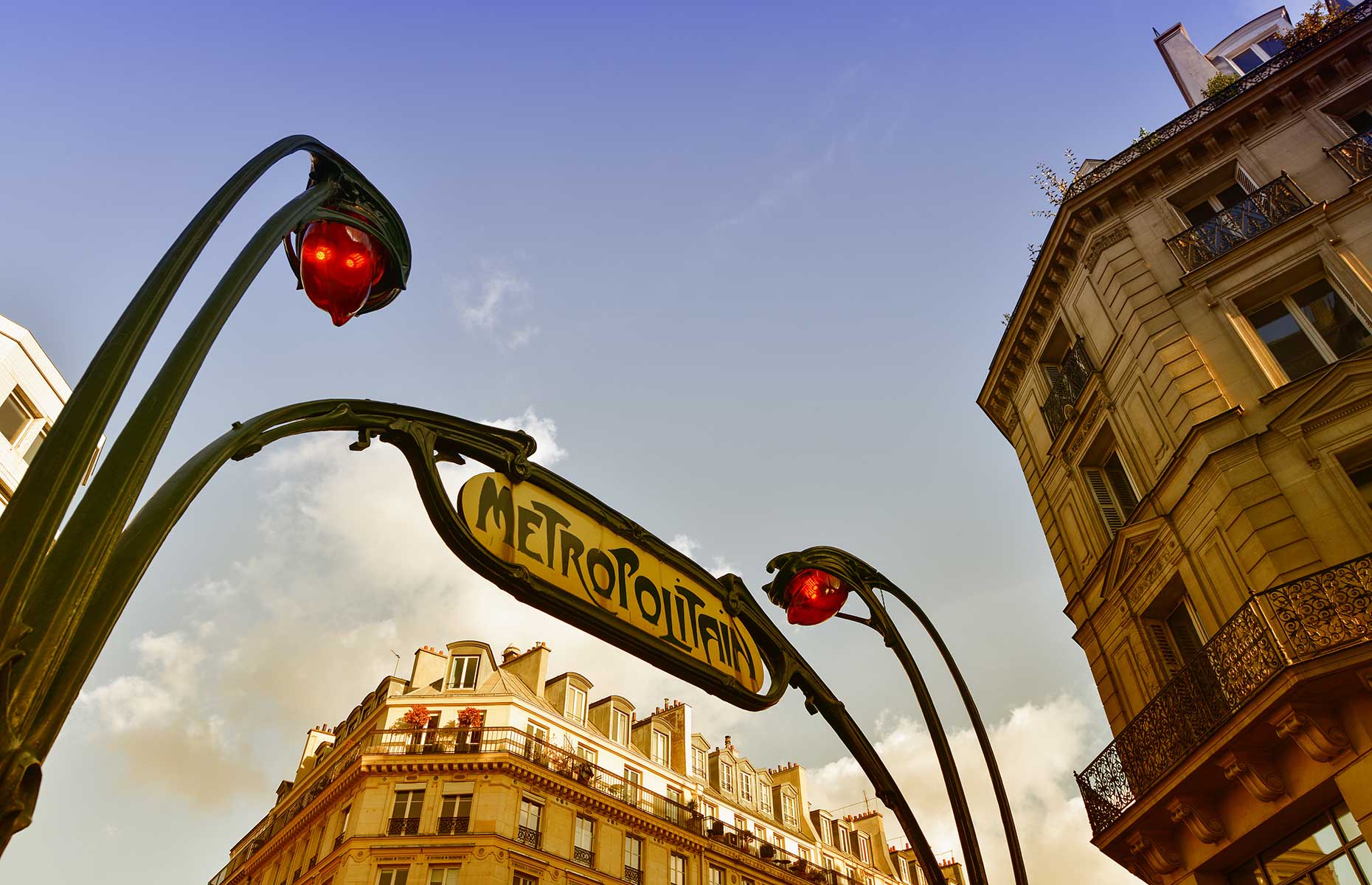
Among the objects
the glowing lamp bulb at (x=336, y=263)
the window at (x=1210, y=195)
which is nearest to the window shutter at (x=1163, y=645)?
the window at (x=1210, y=195)

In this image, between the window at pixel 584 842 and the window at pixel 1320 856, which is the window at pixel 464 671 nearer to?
the window at pixel 584 842

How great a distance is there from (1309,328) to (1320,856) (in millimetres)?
7380

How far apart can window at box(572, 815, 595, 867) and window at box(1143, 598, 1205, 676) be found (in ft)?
86.6

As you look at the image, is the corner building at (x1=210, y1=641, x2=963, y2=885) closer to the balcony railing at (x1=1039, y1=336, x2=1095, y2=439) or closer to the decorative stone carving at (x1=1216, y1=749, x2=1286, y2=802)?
the balcony railing at (x1=1039, y1=336, x2=1095, y2=439)

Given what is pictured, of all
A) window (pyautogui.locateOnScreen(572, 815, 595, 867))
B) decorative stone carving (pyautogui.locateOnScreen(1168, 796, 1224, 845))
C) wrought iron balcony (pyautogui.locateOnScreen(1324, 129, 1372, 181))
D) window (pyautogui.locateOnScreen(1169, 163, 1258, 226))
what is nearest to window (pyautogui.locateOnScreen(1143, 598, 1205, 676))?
decorative stone carving (pyautogui.locateOnScreen(1168, 796, 1224, 845))

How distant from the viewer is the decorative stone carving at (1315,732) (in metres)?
8.89

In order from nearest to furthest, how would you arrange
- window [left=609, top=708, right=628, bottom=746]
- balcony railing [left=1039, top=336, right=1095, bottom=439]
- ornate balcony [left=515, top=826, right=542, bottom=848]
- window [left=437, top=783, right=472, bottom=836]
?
balcony railing [left=1039, top=336, right=1095, bottom=439], window [left=437, top=783, right=472, bottom=836], ornate balcony [left=515, top=826, right=542, bottom=848], window [left=609, top=708, right=628, bottom=746]

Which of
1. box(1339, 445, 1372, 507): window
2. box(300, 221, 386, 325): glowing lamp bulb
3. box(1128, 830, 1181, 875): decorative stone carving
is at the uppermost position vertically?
box(1339, 445, 1372, 507): window

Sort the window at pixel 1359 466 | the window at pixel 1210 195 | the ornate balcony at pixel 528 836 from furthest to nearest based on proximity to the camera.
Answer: the ornate balcony at pixel 528 836 < the window at pixel 1210 195 < the window at pixel 1359 466

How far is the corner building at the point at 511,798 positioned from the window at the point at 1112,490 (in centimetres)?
2474

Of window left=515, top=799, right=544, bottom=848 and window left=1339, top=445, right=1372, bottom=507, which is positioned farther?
window left=515, top=799, right=544, bottom=848

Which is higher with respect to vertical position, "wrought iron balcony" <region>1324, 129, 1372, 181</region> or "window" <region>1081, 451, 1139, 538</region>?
"wrought iron balcony" <region>1324, 129, 1372, 181</region>

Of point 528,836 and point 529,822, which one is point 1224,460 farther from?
point 529,822

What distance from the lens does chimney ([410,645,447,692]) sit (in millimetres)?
37188
